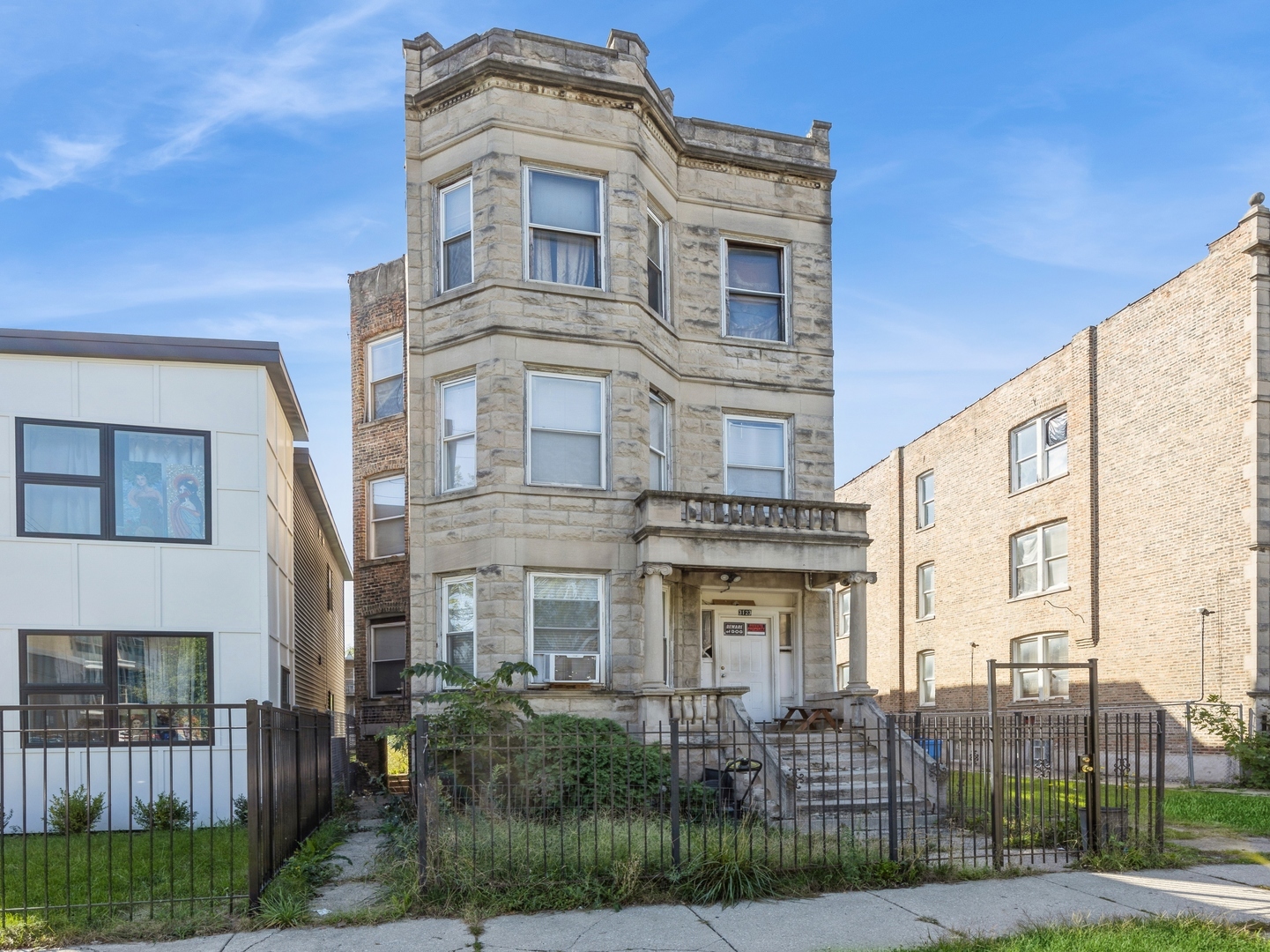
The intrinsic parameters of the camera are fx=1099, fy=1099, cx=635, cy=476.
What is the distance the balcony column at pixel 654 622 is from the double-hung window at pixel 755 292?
5025 millimetres

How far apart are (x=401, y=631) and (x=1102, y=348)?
16187 millimetres

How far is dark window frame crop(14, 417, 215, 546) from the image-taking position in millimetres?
14805

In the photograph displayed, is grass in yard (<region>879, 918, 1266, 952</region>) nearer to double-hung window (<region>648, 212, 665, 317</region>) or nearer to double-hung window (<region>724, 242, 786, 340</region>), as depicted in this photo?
double-hung window (<region>648, 212, 665, 317</region>)

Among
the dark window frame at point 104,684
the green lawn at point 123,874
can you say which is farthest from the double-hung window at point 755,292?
the green lawn at point 123,874

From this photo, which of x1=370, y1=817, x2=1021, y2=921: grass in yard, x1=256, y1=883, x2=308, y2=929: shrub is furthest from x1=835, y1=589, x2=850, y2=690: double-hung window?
x1=256, y1=883, x2=308, y2=929: shrub

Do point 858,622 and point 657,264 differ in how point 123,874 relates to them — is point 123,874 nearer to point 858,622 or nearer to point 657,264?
point 858,622

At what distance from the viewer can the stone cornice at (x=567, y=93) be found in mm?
17078

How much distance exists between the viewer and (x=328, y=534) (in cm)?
2798

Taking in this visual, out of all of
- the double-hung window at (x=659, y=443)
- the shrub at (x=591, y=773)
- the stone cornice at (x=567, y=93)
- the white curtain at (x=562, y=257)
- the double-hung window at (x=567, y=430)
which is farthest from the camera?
the double-hung window at (x=659, y=443)

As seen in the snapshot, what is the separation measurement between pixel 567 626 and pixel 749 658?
3646 mm

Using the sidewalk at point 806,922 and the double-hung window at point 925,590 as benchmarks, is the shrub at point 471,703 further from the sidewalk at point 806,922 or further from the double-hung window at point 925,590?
the double-hung window at point 925,590

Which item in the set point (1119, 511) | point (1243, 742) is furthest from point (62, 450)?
point (1119, 511)

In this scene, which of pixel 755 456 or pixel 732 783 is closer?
pixel 732 783

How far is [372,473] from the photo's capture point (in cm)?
2184
